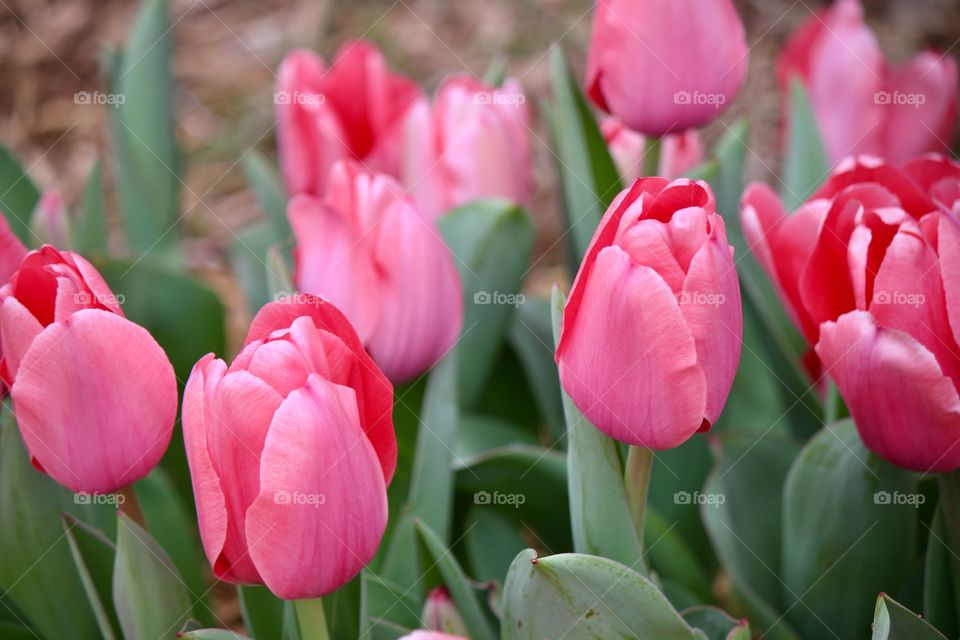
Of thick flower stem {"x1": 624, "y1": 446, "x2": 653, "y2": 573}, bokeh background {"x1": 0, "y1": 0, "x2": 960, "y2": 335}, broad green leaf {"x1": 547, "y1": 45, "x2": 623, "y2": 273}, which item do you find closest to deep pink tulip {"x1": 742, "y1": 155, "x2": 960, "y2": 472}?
thick flower stem {"x1": 624, "y1": 446, "x2": 653, "y2": 573}

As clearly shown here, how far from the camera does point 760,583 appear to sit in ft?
2.41

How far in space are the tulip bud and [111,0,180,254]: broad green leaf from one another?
537mm

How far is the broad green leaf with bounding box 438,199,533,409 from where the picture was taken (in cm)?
79

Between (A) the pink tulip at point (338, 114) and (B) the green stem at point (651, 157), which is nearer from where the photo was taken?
(B) the green stem at point (651, 157)

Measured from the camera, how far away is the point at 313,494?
45cm

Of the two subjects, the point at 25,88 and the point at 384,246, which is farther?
the point at 25,88

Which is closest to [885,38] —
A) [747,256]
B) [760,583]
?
[747,256]

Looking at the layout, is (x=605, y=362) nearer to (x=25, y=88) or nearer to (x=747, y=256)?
Answer: (x=747, y=256)

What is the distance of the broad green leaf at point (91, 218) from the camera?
34.4 inches

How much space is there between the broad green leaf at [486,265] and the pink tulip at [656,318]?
31 cm

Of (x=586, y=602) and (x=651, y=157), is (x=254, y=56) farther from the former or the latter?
(x=586, y=602)

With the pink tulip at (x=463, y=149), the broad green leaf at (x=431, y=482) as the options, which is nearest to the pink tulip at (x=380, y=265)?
the broad green leaf at (x=431, y=482)

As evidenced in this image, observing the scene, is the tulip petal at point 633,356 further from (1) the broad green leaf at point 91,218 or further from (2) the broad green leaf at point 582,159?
(1) the broad green leaf at point 91,218

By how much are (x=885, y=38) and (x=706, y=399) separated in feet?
5.53
